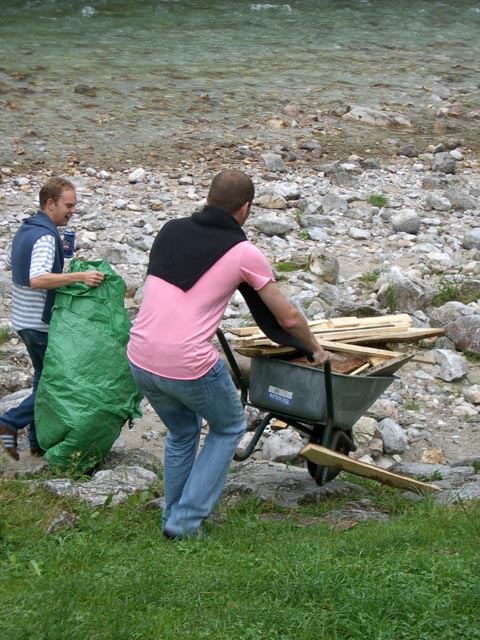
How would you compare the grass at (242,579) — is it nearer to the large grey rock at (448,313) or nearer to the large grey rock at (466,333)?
the large grey rock at (466,333)

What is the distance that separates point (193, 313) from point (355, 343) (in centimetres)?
115

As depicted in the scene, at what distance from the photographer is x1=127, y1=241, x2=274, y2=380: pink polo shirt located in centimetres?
445

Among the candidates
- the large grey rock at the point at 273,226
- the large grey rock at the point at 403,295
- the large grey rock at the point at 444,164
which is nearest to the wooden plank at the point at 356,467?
the large grey rock at the point at 403,295

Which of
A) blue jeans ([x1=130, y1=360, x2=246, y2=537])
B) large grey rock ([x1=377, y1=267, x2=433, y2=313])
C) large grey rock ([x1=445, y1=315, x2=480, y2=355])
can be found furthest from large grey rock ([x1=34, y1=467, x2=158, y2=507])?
large grey rock ([x1=377, y1=267, x2=433, y2=313])

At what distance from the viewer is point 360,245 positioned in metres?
10.1

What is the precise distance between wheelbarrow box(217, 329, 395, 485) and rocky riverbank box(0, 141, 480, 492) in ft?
4.58

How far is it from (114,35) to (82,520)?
52.2 ft

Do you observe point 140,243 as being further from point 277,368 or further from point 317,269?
point 277,368

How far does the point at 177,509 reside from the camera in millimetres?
4824

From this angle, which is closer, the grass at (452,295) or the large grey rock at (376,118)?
the grass at (452,295)

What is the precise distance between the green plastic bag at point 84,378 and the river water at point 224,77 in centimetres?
652

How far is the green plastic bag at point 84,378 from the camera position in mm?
Result: 5684

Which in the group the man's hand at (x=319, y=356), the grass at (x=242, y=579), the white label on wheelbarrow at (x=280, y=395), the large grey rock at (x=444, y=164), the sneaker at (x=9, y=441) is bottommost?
the large grey rock at (x=444, y=164)

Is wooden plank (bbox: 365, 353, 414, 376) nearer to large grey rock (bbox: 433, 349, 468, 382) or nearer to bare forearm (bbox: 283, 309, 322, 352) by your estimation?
bare forearm (bbox: 283, 309, 322, 352)
